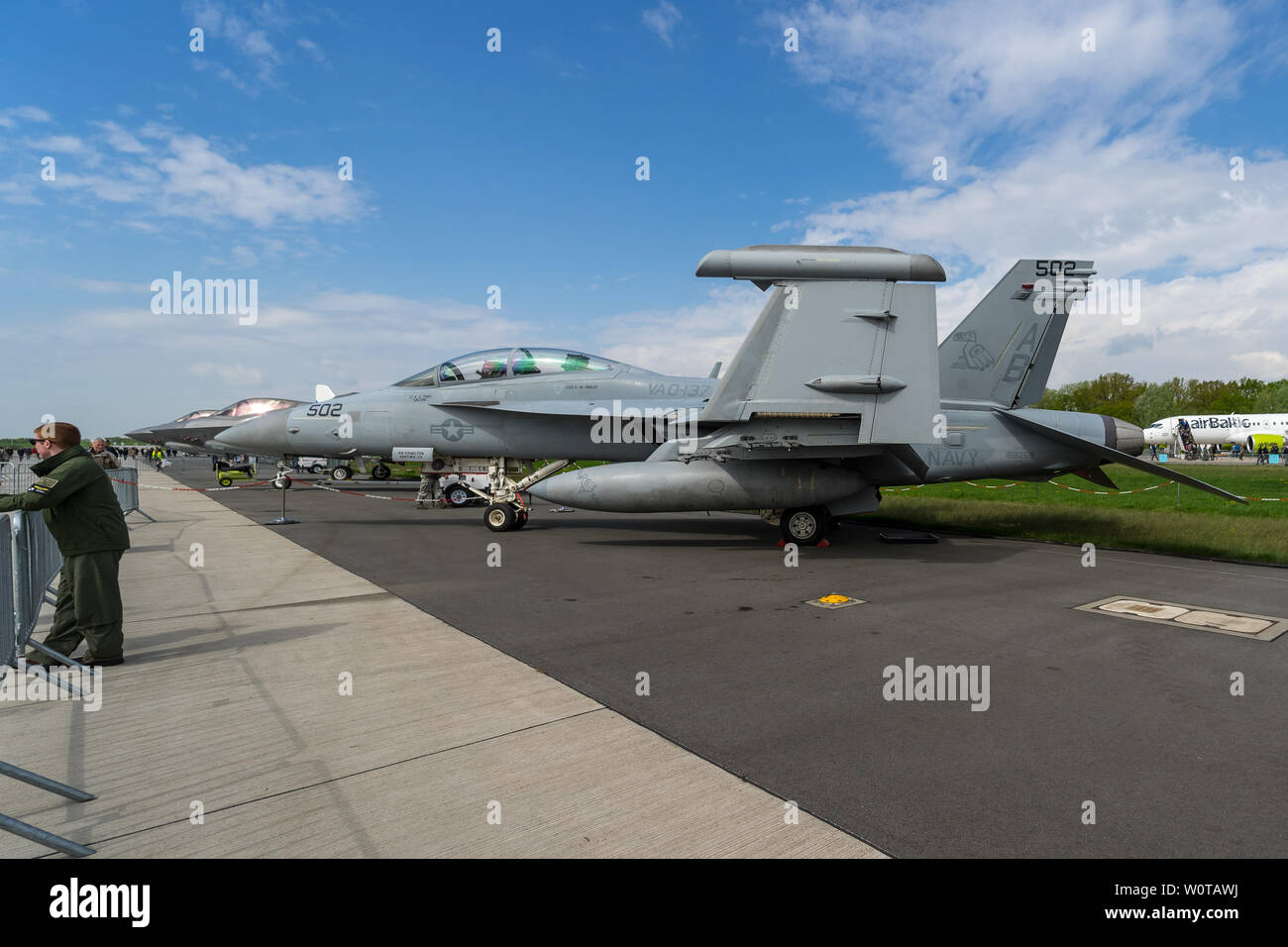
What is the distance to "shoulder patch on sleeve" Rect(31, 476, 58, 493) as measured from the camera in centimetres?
447

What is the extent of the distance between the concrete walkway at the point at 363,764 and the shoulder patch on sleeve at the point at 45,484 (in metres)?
1.40

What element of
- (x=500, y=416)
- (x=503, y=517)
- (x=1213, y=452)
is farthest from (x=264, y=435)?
(x=1213, y=452)

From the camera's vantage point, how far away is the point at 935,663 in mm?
4945

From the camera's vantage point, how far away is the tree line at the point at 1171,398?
84.4m

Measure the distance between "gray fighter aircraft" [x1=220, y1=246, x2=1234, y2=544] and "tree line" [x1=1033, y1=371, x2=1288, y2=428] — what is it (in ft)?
277

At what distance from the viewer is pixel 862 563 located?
9398 millimetres

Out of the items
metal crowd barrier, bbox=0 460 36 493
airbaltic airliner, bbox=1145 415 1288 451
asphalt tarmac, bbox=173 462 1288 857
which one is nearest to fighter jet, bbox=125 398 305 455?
metal crowd barrier, bbox=0 460 36 493

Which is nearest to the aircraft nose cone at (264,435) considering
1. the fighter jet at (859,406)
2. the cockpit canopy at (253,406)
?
the fighter jet at (859,406)

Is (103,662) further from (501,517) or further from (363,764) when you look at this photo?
(501,517)

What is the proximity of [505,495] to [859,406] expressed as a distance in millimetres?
6793

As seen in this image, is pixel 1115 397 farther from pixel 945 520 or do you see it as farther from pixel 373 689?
pixel 373 689
